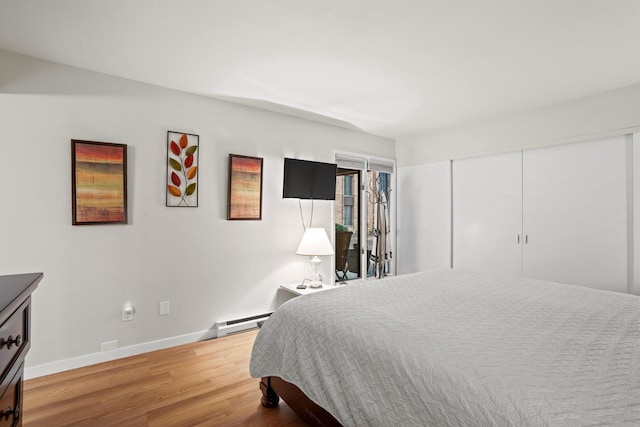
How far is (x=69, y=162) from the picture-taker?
2.56 metres

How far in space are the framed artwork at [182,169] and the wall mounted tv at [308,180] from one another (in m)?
1.00

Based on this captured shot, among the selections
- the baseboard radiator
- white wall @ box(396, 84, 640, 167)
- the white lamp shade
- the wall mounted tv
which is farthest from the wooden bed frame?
white wall @ box(396, 84, 640, 167)

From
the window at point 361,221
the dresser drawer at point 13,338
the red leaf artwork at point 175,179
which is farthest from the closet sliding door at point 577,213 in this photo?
the dresser drawer at point 13,338

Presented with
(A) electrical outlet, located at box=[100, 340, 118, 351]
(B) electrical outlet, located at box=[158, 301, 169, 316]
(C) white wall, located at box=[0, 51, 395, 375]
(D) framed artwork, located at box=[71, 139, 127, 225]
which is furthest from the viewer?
(B) electrical outlet, located at box=[158, 301, 169, 316]

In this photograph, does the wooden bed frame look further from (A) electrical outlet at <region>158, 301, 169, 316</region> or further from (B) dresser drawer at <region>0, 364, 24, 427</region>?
(A) electrical outlet at <region>158, 301, 169, 316</region>

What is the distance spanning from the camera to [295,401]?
72.7 inches

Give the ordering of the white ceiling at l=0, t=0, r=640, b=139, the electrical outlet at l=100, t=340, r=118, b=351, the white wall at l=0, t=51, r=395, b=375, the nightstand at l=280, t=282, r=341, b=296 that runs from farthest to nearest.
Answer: the nightstand at l=280, t=282, r=341, b=296 → the electrical outlet at l=100, t=340, r=118, b=351 → the white wall at l=0, t=51, r=395, b=375 → the white ceiling at l=0, t=0, r=640, b=139

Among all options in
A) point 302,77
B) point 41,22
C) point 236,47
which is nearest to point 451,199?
point 302,77

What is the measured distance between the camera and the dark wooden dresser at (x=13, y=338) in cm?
93

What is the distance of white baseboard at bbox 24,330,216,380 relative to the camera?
96.5 inches

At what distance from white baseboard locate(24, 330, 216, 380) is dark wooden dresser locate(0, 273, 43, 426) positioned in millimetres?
1688

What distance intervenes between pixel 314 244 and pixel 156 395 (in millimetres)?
1988

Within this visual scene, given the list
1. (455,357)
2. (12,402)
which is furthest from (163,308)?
(455,357)

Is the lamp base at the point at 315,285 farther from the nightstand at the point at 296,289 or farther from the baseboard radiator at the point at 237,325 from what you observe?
the baseboard radiator at the point at 237,325
